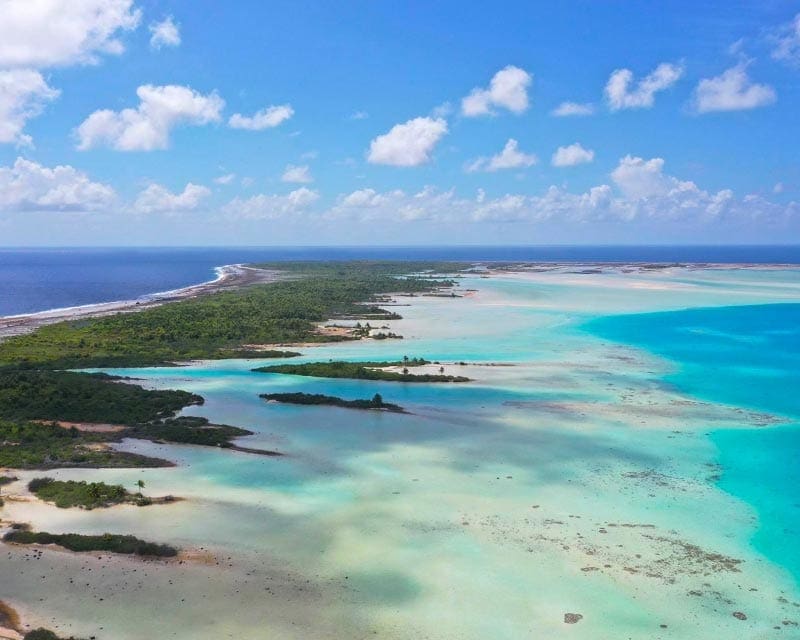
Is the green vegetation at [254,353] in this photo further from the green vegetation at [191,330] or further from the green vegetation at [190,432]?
the green vegetation at [190,432]

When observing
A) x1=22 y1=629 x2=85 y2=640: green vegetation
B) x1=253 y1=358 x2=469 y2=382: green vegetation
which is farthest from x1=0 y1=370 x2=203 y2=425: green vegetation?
x1=22 y1=629 x2=85 y2=640: green vegetation

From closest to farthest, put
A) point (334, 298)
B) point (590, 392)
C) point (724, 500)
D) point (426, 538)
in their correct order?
point (426, 538)
point (724, 500)
point (590, 392)
point (334, 298)

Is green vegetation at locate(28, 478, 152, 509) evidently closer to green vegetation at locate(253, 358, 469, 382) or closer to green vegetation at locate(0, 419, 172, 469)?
green vegetation at locate(0, 419, 172, 469)

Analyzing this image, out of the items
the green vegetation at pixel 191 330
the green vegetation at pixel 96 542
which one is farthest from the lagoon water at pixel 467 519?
the green vegetation at pixel 191 330

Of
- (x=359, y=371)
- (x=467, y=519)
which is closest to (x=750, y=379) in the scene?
(x=359, y=371)

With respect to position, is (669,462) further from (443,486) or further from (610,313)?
(610,313)

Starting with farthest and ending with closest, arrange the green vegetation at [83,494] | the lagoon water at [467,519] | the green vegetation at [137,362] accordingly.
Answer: the green vegetation at [137,362], the green vegetation at [83,494], the lagoon water at [467,519]

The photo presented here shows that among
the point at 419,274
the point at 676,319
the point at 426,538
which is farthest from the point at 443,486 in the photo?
the point at 419,274
